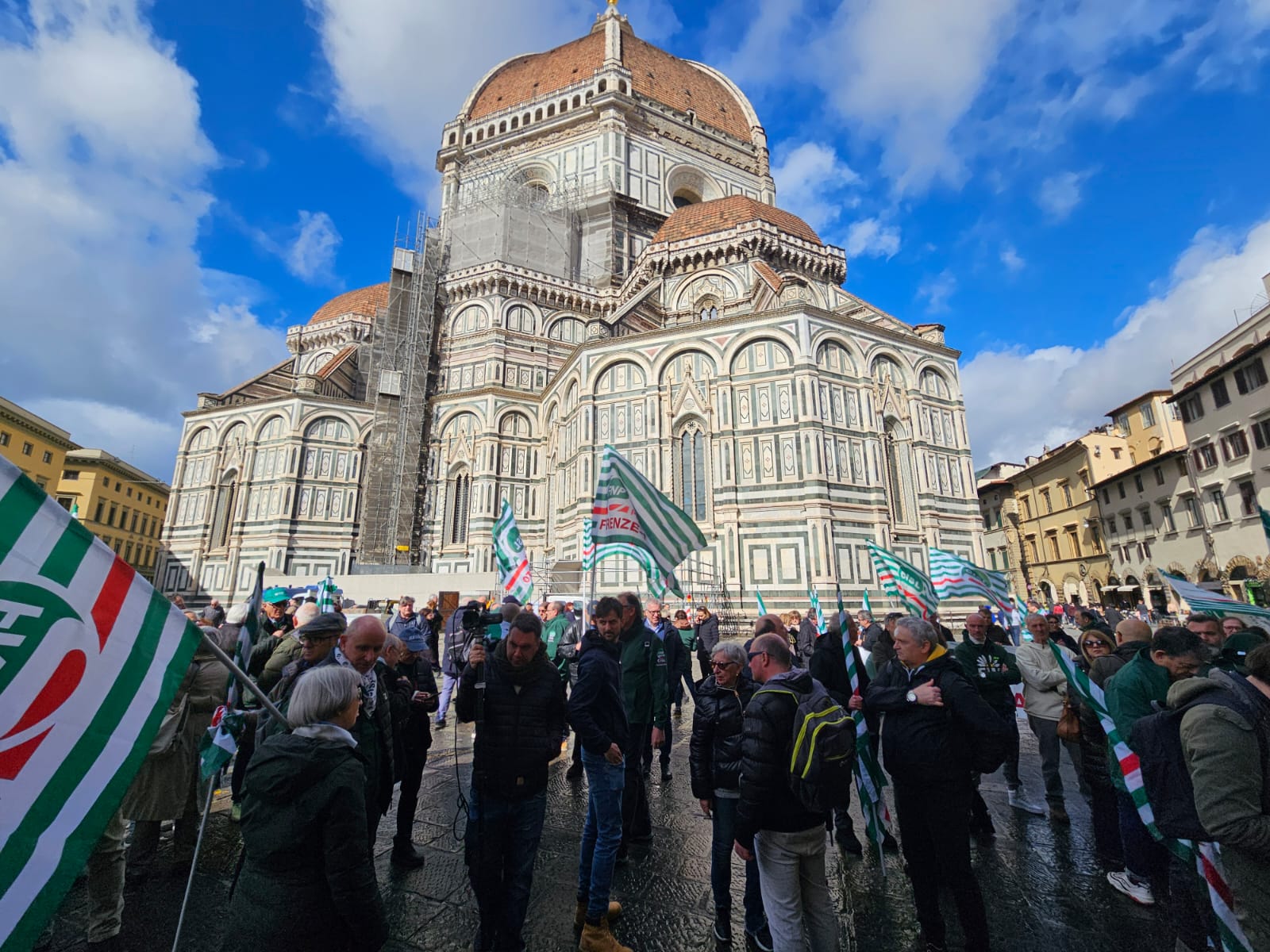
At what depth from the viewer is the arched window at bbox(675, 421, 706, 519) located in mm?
21141

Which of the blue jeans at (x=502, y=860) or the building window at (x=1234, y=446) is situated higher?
the building window at (x=1234, y=446)

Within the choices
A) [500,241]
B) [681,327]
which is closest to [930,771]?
[681,327]

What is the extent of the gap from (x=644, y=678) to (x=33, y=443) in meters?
47.7

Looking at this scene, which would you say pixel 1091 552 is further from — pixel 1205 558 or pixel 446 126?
pixel 446 126

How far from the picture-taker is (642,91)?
37.4 m

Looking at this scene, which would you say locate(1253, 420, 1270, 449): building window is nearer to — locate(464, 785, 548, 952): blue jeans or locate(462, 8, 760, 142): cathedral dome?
locate(464, 785, 548, 952): blue jeans

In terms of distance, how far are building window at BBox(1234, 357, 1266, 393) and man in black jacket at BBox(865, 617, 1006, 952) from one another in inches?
1158

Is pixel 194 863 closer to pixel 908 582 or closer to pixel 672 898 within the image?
pixel 672 898

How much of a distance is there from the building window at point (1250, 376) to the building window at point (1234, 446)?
1751mm

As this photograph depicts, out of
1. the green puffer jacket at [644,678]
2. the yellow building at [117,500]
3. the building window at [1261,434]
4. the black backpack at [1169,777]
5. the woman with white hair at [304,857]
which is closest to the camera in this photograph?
the woman with white hair at [304,857]

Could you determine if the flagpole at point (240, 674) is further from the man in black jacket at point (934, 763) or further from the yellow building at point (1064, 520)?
the yellow building at point (1064, 520)

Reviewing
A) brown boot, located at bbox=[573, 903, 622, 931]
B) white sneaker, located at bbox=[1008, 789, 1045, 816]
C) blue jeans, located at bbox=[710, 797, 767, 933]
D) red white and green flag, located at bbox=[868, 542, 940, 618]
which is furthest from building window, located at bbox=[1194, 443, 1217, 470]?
brown boot, located at bbox=[573, 903, 622, 931]

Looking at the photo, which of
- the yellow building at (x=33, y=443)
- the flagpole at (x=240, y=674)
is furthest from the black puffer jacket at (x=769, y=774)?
the yellow building at (x=33, y=443)

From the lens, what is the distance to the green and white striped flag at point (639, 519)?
25.5ft
